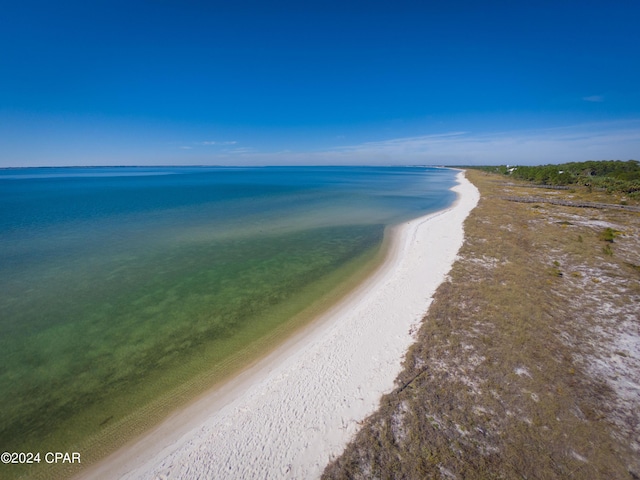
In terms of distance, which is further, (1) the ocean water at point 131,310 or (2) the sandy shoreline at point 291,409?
(1) the ocean water at point 131,310

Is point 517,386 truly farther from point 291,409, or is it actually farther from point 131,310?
point 131,310

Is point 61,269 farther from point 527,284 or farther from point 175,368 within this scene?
point 527,284

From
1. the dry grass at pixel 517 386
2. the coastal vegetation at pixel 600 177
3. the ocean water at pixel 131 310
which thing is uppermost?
the coastal vegetation at pixel 600 177

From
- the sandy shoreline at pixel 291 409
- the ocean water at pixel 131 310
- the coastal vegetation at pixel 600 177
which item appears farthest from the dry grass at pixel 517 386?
the coastal vegetation at pixel 600 177

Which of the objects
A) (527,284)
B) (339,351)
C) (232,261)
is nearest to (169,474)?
(339,351)

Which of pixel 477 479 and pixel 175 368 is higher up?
pixel 477 479

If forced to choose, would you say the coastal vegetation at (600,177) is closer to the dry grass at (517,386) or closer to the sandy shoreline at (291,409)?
the dry grass at (517,386)

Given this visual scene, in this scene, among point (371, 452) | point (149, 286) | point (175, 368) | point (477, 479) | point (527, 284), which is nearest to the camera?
point (477, 479)
